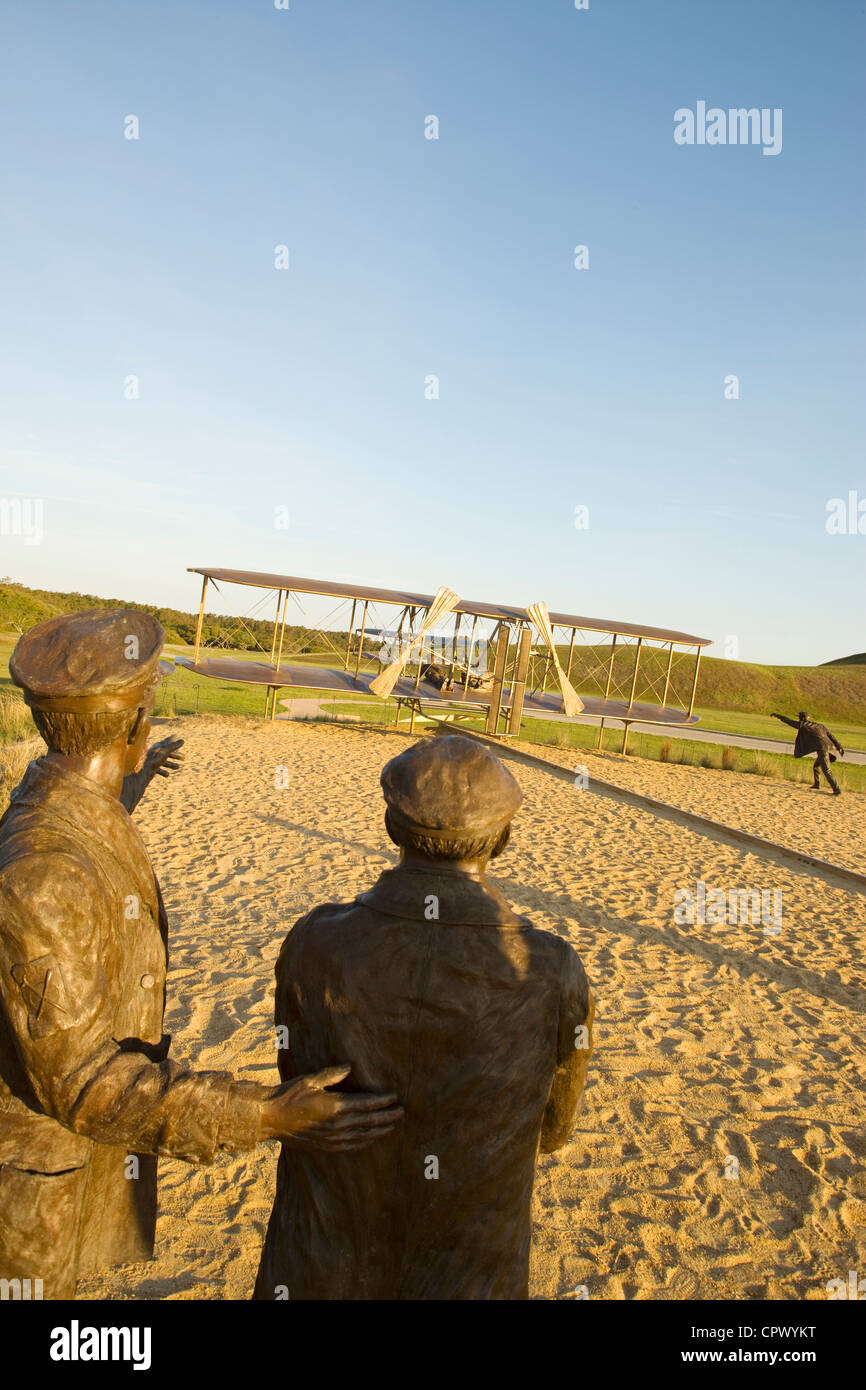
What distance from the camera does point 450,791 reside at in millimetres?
1558

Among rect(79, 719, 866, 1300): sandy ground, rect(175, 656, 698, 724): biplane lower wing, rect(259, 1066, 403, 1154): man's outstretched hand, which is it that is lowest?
rect(79, 719, 866, 1300): sandy ground

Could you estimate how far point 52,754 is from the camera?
1890mm

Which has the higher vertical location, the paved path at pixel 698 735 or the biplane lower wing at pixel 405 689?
the biplane lower wing at pixel 405 689

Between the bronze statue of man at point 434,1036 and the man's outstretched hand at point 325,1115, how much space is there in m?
0.05

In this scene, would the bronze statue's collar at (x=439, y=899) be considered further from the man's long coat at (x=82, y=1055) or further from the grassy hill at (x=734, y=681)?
the grassy hill at (x=734, y=681)

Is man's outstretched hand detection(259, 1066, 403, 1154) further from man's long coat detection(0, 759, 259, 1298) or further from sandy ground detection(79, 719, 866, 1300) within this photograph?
sandy ground detection(79, 719, 866, 1300)

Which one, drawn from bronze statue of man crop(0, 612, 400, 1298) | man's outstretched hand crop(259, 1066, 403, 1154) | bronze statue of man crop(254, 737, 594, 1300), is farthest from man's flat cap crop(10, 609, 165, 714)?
man's outstretched hand crop(259, 1066, 403, 1154)

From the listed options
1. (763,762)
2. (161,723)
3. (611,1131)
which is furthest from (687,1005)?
(763,762)

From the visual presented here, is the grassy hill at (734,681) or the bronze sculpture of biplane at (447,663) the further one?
the grassy hill at (734,681)

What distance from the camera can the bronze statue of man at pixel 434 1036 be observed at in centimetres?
151

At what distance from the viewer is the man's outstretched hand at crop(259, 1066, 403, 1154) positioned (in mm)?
1467

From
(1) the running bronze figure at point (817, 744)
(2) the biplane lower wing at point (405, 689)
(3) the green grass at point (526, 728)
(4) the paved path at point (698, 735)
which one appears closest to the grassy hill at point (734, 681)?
(4) the paved path at point (698, 735)

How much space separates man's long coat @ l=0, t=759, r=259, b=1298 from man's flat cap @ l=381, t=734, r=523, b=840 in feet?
2.03
